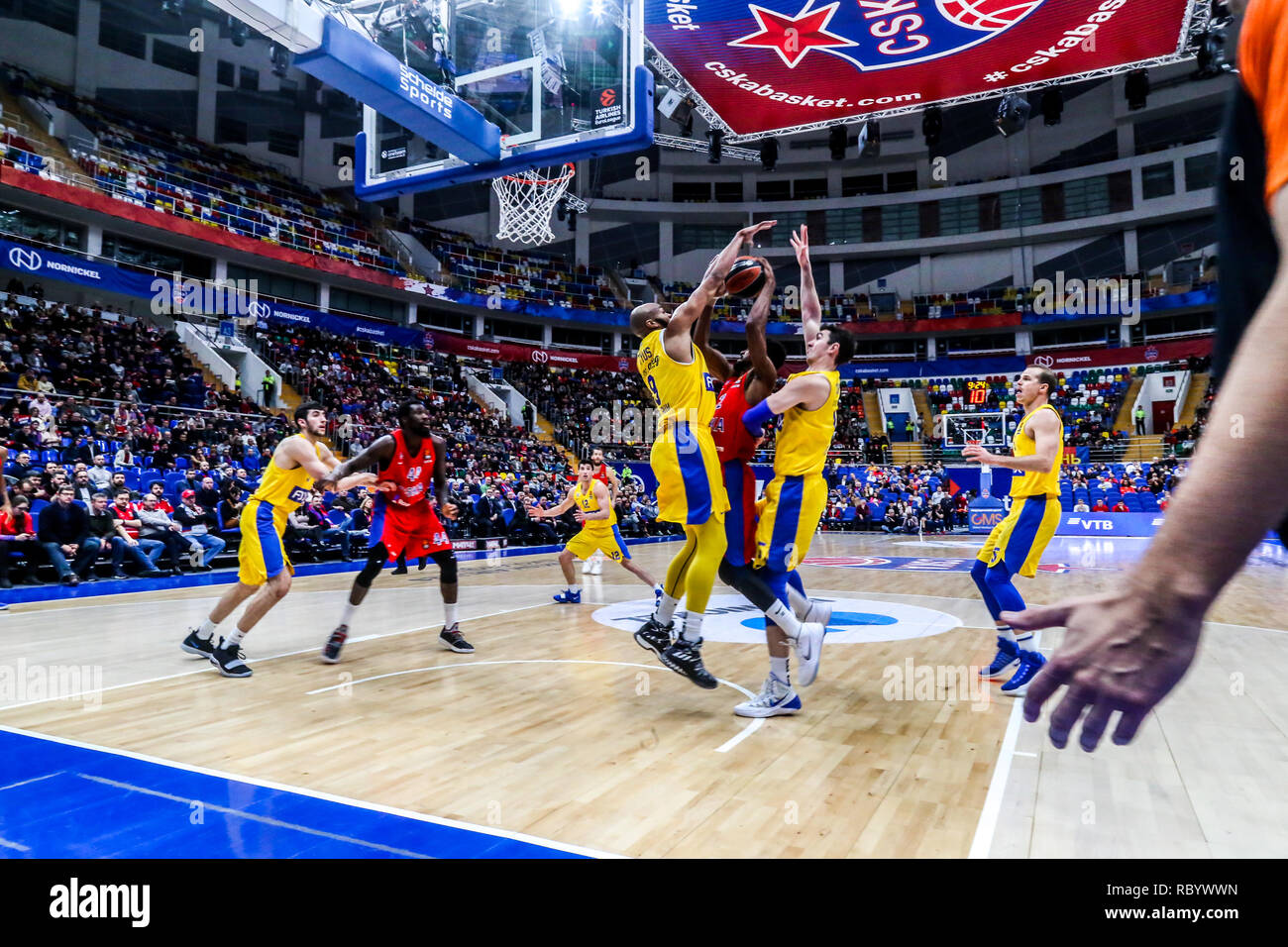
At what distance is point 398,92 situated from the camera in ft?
27.9

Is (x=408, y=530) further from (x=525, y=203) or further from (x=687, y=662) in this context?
(x=525, y=203)

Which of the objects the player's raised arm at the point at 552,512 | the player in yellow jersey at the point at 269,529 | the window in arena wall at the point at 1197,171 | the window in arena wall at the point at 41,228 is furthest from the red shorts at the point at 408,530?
the window in arena wall at the point at 1197,171

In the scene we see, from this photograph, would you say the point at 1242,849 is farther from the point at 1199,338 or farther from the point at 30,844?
the point at 1199,338

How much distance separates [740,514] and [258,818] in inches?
105

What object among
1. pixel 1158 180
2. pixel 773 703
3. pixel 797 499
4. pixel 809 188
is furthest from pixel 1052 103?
pixel 809 188

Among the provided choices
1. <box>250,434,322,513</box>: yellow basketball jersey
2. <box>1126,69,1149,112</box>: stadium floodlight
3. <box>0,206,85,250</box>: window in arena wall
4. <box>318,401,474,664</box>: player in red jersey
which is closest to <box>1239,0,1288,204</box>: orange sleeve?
<box>318,401,474,664</box>: player in red jersey

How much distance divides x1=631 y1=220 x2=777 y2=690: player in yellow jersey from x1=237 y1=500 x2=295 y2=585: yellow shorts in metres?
2.82

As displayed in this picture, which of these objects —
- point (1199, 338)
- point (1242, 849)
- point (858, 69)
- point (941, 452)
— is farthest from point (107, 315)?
point (1199, 338)

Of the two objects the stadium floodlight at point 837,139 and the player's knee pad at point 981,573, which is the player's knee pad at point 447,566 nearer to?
the player's knee pad at point 981,573

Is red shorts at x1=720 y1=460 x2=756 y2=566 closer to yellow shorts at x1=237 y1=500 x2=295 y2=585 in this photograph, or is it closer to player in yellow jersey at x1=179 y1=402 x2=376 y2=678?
player in yellow jersey at x1=179 y1=402 x2=376 y2=678

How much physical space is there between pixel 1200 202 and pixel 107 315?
4013cm

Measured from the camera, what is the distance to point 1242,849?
8.11 ft

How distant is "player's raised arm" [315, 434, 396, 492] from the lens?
17.1 ft

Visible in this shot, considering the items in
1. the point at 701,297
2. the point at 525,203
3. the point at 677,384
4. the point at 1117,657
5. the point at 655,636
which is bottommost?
the point at 655,636
